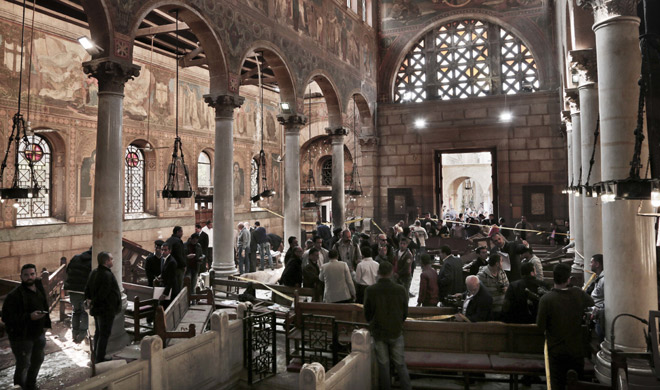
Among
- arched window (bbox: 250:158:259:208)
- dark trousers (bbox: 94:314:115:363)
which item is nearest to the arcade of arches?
arched window (bbox: 250:158:259:208)

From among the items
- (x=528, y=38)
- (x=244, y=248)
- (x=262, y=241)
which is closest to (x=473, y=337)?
(x=244, y=248)

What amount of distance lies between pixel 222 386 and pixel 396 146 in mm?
15771

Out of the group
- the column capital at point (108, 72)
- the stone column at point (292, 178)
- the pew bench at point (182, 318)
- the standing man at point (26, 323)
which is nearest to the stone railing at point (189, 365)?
the pew bench at point (182, 318)

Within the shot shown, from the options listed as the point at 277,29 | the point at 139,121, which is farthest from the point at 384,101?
the point at 139,121

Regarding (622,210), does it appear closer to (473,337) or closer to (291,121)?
(473,337)

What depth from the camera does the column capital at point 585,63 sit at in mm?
8016

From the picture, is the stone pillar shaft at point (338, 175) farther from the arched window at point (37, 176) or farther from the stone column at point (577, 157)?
the arched window at point (37, 176)

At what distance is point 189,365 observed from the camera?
5.29m

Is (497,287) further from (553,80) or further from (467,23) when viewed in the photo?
(467,23)

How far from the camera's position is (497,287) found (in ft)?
20.9

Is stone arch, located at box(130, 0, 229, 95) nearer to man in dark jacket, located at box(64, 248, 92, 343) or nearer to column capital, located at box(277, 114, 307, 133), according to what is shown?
column capital, located at box(277, 114, 307, 133)

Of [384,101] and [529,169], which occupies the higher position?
[384,101]

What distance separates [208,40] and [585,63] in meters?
7.63

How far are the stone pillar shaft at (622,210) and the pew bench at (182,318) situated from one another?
4891 millimetres
